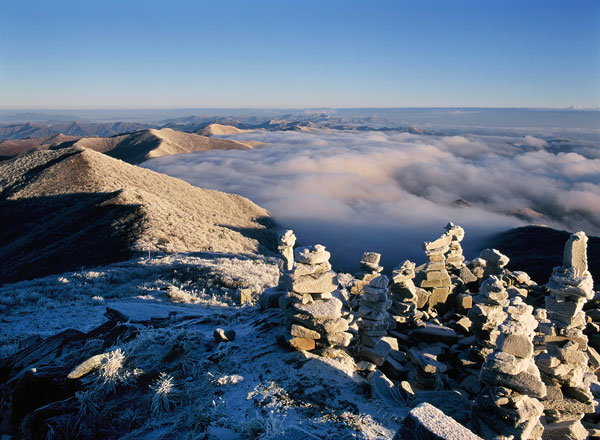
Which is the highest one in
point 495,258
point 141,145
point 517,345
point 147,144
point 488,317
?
point 517,345

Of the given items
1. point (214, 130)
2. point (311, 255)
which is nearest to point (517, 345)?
point (311, 255)

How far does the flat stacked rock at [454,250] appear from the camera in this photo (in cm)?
1485

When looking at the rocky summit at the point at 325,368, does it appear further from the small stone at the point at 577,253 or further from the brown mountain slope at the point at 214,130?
the brown mountain slope at the point at 214,130

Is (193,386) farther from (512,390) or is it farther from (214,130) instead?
(214,130)

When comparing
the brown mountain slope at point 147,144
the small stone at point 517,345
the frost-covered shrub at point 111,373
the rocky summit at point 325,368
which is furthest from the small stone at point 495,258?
the brown mountain slope at point 147,144

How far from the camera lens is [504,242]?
4616cm

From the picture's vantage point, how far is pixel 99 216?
1198 inches

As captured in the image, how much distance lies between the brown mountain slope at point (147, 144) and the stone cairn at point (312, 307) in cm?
9859

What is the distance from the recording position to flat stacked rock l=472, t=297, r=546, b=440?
16.8 feet

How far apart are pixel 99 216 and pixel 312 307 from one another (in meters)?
28.9

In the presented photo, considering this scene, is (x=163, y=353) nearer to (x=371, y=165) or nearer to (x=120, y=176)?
(x=120, y=176)

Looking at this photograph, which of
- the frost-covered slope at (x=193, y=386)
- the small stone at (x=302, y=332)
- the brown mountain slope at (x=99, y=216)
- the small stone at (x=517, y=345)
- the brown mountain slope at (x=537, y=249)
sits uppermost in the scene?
the small stone at (x=517, y=345)

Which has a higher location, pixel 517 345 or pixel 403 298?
pixel 517 345

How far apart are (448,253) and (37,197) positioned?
4228 cm
